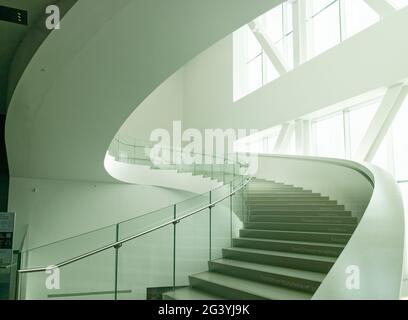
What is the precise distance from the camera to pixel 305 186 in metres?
9.59

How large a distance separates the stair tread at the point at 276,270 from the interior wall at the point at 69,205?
6.86 m

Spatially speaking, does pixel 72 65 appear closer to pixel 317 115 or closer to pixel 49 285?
pixel 49 285

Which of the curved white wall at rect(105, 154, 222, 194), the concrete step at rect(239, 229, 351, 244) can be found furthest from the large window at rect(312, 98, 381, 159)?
the concrete step at rect(239, 229, 351, 244)

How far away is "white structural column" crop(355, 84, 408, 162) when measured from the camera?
9.23m

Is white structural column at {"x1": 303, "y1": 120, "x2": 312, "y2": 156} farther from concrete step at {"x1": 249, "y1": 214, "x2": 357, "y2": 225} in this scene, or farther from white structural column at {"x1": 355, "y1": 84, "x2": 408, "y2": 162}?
concrete step at {"x1": 249, "y1": 214, "x2": 357, "y2": 225}

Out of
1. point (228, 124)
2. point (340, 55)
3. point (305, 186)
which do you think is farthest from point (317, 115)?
point (228, 124)

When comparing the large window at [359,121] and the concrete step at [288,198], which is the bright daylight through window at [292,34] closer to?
the large window at [359,121]

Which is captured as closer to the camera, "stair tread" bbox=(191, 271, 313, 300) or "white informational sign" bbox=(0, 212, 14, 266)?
"stair tread" bbox=(191, 271, 313, 300)

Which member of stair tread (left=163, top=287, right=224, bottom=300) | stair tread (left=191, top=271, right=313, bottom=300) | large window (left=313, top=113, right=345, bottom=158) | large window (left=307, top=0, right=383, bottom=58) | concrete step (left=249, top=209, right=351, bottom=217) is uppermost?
large window (left=307, top=0, right=383, bottom=58)

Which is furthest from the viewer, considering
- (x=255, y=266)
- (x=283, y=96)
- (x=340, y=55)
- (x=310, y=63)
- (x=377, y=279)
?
(x=283, y=96)

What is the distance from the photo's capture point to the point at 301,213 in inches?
251

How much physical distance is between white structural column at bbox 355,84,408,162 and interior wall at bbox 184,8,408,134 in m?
0.30

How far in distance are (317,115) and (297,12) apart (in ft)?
12.0

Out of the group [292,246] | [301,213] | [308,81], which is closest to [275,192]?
[301,213]
